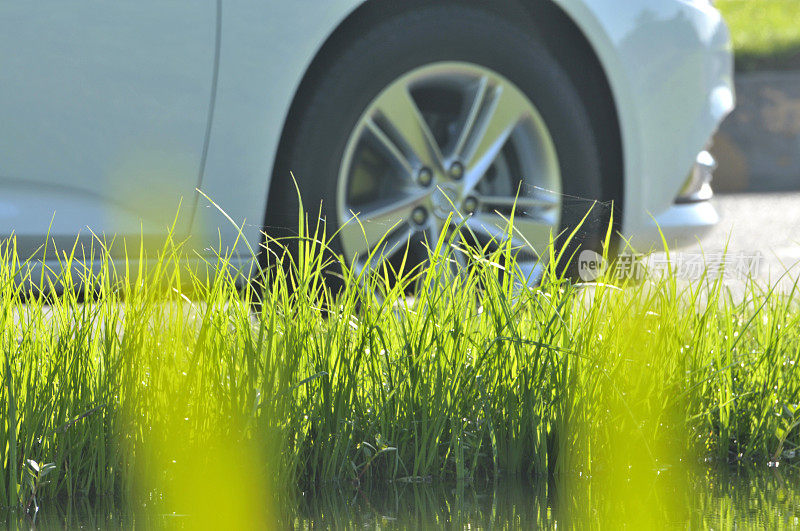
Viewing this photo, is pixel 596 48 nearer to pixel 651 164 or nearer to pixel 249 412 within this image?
pixel 651 164

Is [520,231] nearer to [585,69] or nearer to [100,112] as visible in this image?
[585,69]

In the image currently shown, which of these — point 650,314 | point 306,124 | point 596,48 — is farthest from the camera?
point 596,48

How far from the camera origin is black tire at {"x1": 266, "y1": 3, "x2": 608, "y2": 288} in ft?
8.88

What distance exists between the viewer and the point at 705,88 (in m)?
3.07

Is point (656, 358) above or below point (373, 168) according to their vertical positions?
below

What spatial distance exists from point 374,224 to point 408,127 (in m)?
0.52

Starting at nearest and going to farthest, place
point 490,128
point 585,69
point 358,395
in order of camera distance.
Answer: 1. point 358,395
2. point 490,128
3. point 585,69

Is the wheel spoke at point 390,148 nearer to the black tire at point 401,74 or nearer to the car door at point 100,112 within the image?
the black tire at point 401,74

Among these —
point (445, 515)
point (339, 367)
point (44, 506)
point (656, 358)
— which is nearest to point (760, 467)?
point (656, 358)

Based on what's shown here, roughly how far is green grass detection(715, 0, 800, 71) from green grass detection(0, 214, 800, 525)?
961 centimetres

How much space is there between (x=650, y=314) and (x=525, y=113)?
3.37ft

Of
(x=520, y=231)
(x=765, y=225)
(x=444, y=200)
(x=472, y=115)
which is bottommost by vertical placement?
(x=520, y=231)

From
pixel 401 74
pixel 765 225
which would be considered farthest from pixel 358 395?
pixel 765 225

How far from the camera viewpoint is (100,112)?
2.49 metres
